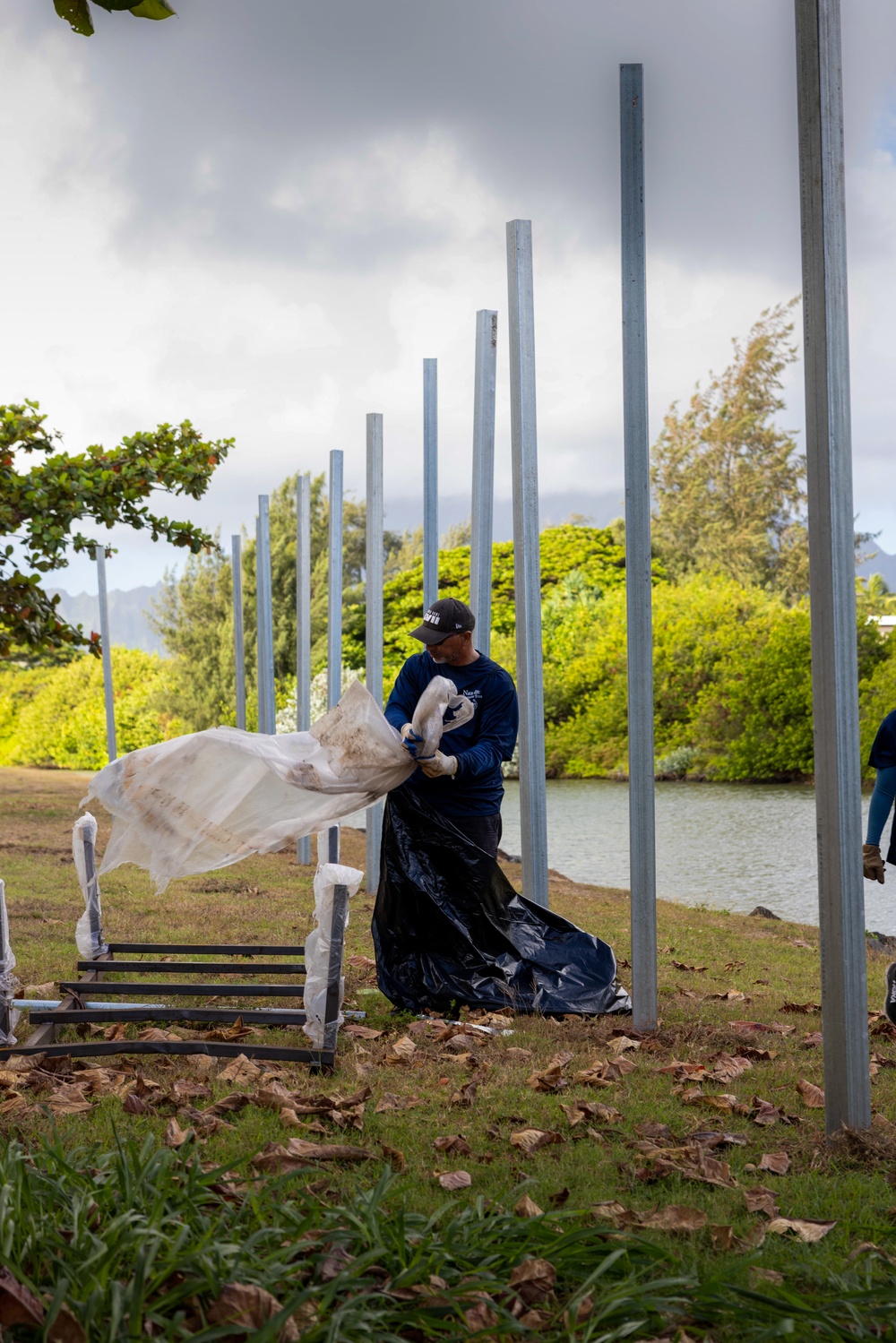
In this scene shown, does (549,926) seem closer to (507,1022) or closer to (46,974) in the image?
(507,1022)

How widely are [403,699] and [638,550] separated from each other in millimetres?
1211

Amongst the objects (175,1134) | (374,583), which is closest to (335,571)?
(374,583)

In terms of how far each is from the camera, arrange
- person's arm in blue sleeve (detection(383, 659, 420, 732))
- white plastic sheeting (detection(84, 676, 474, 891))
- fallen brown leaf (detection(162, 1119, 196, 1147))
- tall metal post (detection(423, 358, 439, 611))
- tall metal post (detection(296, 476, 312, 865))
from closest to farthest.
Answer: fallen brown leaf (detection(162, 1119, 196, 1147))
white plastic sheeting (detection(84, 676, 474, 891))
person's arm in blue sleeve (detection(383, 659, 420, 732))
tall metal post (detection(423, 358, 439, 611))
tall metal post (detection(296, 476, 312, 865))

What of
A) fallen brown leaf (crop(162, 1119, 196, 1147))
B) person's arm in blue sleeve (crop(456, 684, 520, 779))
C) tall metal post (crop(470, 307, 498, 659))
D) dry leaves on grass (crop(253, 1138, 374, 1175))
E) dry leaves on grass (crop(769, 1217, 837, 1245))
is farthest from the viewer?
tall metal post (crop(470, 307, 498, 659))

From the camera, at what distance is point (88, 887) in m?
4.97

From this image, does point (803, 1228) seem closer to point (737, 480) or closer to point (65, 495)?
point (65, 495)

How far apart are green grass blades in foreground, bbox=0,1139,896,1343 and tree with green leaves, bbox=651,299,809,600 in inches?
1093

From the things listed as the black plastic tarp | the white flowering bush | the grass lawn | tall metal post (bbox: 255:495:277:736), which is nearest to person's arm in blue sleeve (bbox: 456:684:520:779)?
the black plastic tarp

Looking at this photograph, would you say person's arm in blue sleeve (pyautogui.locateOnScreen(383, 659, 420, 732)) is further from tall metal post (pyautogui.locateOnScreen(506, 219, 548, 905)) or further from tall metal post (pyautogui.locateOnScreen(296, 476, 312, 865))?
tall metal post (pyautogui.locateOnScreen(296, 476, 312, 865))

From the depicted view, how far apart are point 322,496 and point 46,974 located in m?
24.5

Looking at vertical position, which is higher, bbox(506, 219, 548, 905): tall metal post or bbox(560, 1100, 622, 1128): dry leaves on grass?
bbox(506, 219, 548, 905): tall metal post

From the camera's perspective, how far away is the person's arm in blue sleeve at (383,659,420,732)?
4.89 meters

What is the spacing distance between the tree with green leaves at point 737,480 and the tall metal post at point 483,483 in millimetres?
22930

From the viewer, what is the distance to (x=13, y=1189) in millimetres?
2402
